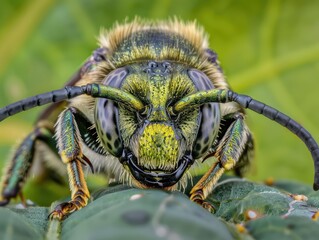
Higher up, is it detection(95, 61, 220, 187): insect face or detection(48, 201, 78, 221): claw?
detection(95, 61, 220, 187): insect face

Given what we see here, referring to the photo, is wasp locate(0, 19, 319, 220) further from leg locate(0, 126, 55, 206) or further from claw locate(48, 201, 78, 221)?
leg locate(0, 126, 55, 206)

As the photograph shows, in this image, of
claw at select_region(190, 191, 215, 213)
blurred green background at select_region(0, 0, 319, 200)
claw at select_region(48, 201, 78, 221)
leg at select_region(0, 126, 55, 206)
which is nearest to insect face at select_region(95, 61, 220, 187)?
claw at select_region(190, 191, 215, 213)

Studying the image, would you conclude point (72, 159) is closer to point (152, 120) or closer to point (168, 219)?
point (152, 120)

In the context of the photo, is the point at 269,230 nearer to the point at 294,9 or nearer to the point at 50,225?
the point at 50,225

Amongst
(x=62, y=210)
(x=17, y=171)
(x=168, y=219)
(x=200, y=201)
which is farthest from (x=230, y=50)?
(x=168, y=219)

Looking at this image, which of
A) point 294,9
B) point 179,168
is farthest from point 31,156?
point 294,9

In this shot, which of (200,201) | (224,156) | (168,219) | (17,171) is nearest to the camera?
(168,219)

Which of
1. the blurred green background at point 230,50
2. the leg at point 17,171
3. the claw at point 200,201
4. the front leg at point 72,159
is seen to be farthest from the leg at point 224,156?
the blurred green background at point 230,50
